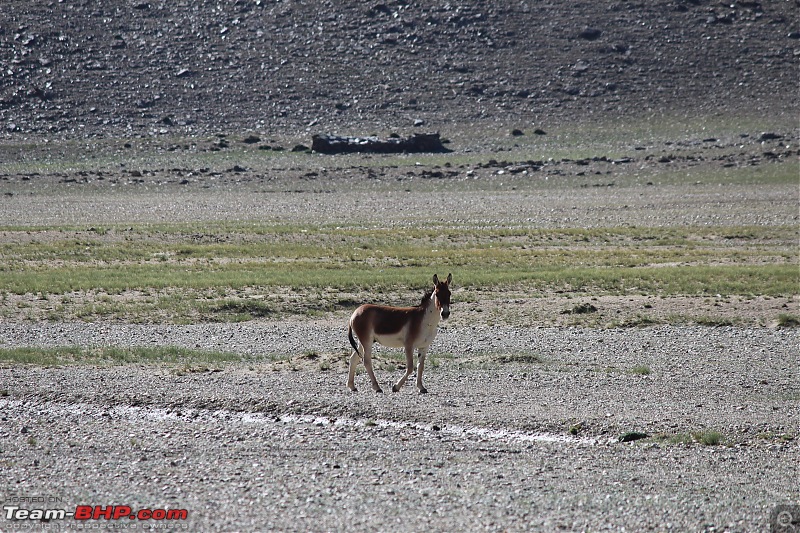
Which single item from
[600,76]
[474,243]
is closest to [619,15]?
[600,76]

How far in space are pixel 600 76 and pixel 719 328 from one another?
75.5 meters

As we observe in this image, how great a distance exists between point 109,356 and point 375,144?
2359 inches

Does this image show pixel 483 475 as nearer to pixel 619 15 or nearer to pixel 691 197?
pixel 691 197

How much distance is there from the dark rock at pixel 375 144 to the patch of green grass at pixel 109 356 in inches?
2310

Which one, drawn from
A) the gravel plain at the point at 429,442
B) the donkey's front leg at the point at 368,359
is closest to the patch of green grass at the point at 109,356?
the gravel plain at the point at 429,442

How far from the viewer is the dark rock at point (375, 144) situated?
76.0 metres

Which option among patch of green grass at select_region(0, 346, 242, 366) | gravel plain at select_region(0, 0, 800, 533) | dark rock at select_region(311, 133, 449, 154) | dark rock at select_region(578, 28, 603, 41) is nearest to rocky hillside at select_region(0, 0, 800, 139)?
dark rock at select_region(578, 28, 603, 41)

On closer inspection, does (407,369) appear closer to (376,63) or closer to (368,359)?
(368,359)

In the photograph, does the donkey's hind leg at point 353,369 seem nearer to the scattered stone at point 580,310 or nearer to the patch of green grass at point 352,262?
the patch of green grass at point 352,262

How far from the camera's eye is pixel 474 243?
3875 centimetres

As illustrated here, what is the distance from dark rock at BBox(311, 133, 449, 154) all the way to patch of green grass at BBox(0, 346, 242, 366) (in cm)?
5867

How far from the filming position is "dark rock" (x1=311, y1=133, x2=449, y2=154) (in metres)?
76.0

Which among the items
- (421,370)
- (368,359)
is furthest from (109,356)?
(421,370)

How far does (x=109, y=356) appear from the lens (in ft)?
57.1
